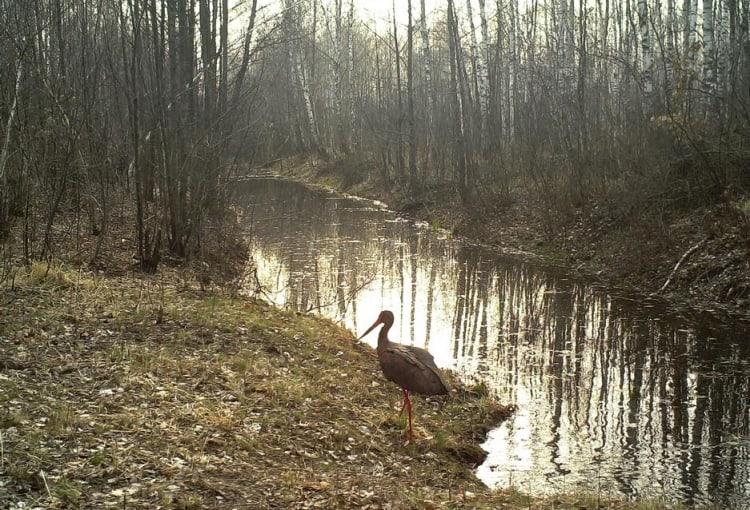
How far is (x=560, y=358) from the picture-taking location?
8.77 m

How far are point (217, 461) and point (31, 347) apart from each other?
2636 mm

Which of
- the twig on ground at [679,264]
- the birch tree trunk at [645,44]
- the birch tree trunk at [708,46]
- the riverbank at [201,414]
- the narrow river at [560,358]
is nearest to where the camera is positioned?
the riverbank at [201,414]

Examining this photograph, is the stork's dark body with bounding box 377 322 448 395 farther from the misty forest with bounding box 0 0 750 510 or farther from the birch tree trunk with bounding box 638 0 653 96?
the birch tree trunk with bounding box 638 0 653 96

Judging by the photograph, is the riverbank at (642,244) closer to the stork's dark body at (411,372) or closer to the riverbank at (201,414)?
the riverbank at (201,414)

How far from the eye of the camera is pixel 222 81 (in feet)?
39.7

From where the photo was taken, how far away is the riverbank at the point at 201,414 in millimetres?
4418

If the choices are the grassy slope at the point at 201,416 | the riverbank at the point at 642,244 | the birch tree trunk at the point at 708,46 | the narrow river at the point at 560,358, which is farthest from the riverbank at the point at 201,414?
the birch tree trunk at the point at 708,46

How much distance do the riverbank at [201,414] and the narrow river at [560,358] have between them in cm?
59

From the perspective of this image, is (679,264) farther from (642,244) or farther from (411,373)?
(411,373)

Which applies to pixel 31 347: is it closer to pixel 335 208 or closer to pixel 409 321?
pixel 409 321

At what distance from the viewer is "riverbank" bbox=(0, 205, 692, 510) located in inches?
174

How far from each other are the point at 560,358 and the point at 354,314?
3586mm

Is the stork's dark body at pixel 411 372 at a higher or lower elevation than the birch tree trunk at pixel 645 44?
lower

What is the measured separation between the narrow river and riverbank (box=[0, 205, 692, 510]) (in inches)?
23.2
